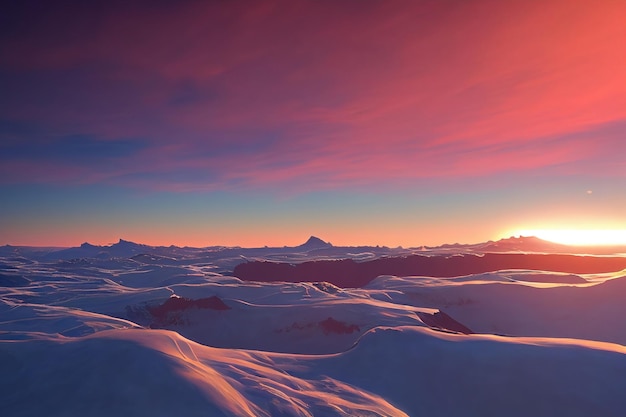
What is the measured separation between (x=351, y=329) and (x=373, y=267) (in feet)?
167

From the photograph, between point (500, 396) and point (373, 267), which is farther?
point (373, 267)

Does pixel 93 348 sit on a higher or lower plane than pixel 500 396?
higher

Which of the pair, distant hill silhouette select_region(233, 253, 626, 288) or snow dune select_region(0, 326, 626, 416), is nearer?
snow dune select_region(0, 326, 626, 416)

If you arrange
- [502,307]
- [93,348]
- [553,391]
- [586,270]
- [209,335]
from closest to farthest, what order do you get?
[93,348] < [553,391] < [209,335] < [502,307] < [586,270]

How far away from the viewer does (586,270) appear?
240 feet

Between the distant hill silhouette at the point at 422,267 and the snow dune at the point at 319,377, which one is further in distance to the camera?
the distant hill silhouette at the point at 422,267

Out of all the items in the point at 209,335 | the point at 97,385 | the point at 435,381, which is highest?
the point at 97,385

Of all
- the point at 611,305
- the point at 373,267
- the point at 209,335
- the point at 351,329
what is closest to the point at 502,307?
the point at 611,305

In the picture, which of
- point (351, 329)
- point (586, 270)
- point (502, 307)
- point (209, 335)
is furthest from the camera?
point (586, 270)

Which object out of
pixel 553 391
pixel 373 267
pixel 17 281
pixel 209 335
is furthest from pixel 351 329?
pixel 17 281

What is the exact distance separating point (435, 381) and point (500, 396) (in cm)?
164

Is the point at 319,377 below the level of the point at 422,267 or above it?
below

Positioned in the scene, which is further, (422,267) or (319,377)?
(422,267)

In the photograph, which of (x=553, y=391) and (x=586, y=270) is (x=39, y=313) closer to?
(x=553, y=391)
